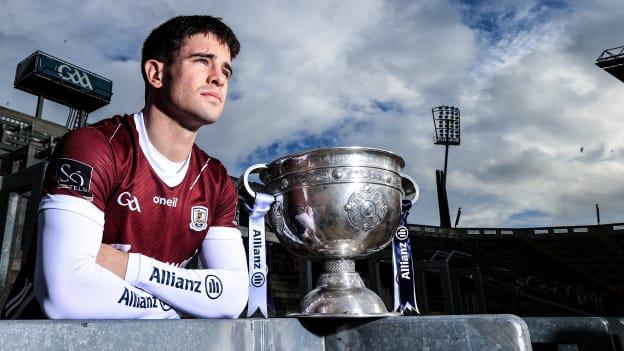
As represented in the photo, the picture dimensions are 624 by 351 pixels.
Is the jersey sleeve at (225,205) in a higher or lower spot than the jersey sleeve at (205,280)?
higher

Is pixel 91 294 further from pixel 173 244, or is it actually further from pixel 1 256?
pixel 1 256

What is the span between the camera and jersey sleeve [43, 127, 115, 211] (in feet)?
2.93

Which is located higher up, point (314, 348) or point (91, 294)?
point (91, 294)

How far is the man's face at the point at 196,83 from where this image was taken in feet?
3.54

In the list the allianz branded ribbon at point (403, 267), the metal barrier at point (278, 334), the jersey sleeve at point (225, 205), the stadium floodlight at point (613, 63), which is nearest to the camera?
the metal barrier at point (278, 334)

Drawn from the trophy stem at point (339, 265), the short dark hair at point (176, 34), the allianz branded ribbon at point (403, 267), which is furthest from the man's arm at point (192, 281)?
the allianz branded ribbon at point (403, 267)

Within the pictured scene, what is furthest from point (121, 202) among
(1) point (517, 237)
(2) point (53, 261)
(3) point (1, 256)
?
(1) point (517, 237)

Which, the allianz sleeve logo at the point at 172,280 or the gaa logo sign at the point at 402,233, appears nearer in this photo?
the allianz sleeve logo at the point at 172,280

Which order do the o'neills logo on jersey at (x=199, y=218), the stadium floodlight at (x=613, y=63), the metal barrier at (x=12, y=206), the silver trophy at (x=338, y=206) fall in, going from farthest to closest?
the stadium floodlight at (x=613, y=63) < the metal barrier at (x=12, y=206) < the o'neills logo on jersey at (x=199, y=218) < the silver trophy at (x=338, y=206)

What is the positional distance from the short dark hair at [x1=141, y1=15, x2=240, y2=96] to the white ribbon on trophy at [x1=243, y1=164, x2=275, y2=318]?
419 mm

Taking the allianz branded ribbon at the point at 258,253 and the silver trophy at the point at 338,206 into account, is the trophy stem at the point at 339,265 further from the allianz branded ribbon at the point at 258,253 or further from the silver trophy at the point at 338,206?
the allianz branded ribbon at the point at 258,253

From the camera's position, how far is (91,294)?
2.72ft

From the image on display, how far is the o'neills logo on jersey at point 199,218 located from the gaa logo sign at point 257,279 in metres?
0.20

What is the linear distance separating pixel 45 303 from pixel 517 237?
22.2m
